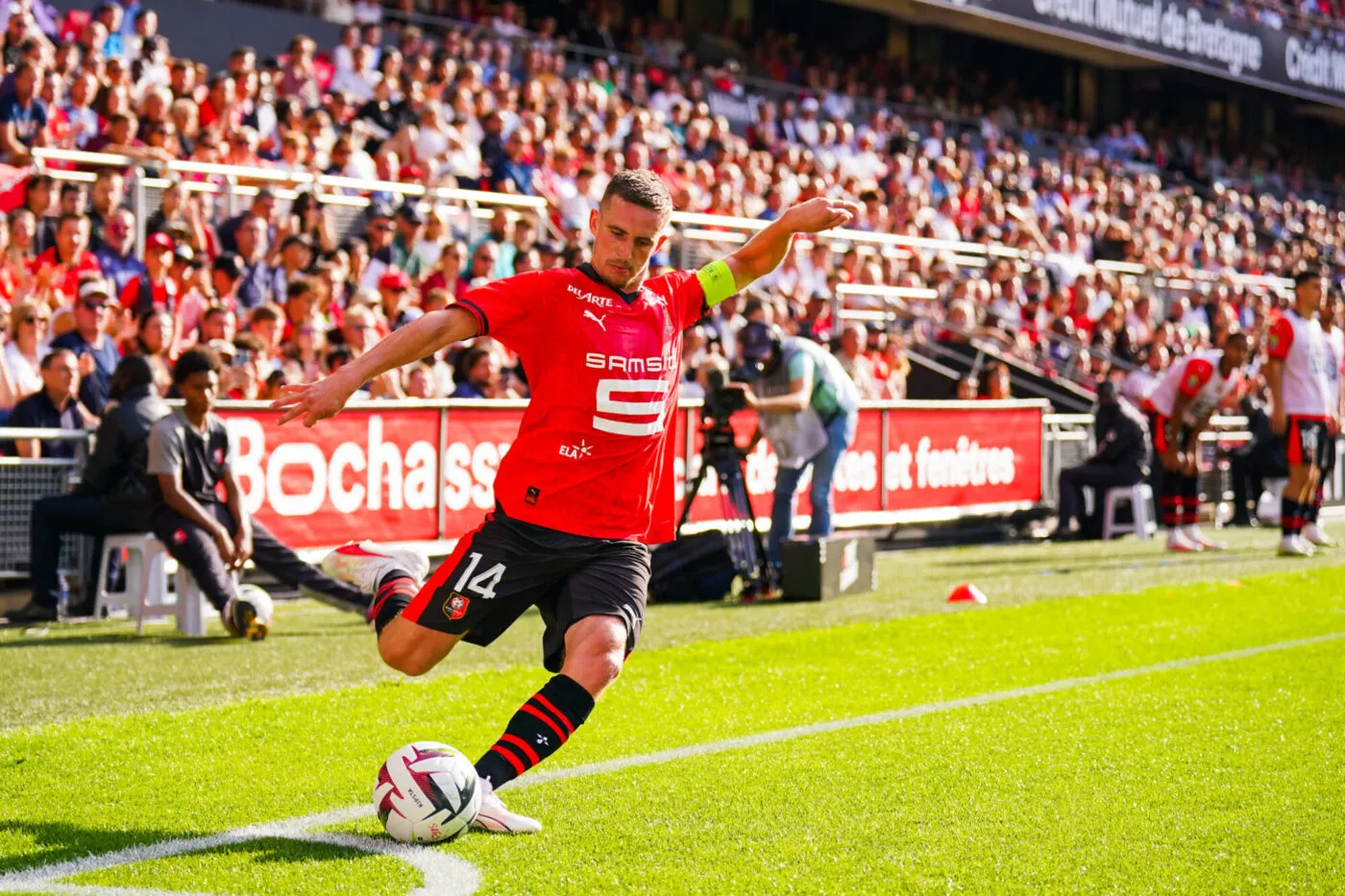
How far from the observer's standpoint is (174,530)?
9.73 meters

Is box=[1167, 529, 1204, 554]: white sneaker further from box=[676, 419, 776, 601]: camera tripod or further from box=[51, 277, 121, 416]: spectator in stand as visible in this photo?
box=[51, 277, 121, 416]: spectator in stand

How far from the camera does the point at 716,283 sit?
5.70m

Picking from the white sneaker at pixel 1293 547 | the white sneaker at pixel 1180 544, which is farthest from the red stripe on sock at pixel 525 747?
the white sneaker at pixel 1180 544

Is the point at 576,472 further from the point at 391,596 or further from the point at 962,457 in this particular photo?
the point at 962,457

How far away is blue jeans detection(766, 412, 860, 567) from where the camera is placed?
12938 millimetres

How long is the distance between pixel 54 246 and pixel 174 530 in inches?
145

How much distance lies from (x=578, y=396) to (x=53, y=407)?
6646 mm

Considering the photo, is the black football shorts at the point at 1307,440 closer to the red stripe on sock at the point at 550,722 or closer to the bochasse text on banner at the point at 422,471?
the bochasse text on banner at the point at 422,471

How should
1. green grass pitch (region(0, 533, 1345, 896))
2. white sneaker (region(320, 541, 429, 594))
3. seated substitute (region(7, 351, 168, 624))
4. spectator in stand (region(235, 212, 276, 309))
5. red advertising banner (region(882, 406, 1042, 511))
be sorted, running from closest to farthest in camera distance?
1. green grass pitch (region(0, 533, 1345, 896))
2. white sneaker (region(320, 541, 429, 594))
3. seated substitute (region(7, 351, 168, 624))
4. spectator in stand (region(235, 212, 276, 309))
5. red advertising banner (region(882, 406, 1042, 511))

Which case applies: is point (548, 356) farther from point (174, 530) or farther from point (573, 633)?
point (174, 530)

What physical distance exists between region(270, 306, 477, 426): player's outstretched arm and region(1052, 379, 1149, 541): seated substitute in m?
13.3

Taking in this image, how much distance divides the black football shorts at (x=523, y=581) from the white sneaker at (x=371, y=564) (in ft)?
2.34

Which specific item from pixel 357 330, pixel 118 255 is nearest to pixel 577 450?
pixel 357 330

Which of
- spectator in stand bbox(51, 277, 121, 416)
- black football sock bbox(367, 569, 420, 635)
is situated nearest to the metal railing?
spectator in stand bbox(51, 277, 121, 416)
